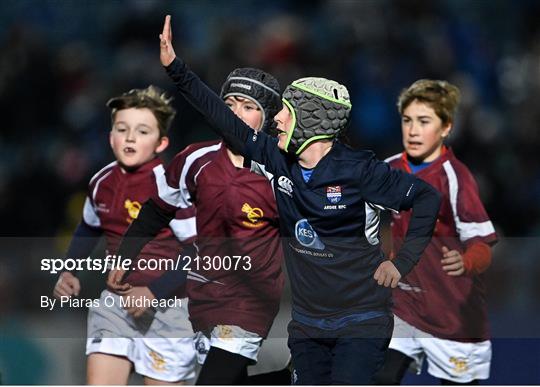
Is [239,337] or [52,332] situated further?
[52,332]

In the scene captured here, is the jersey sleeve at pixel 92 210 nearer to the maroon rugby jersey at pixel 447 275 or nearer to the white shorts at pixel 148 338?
the white shorts at pixel 148 338

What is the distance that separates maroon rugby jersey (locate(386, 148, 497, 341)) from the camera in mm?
5934

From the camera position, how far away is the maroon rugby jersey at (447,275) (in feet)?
19.5

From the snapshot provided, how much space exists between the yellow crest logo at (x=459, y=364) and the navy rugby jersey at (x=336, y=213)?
1.24 metres

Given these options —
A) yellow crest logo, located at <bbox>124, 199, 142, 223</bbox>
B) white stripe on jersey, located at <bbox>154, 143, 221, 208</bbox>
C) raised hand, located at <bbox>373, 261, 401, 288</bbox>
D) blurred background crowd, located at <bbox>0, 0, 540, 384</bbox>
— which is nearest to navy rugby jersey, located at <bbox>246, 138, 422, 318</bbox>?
raised hand, located at <bbox>373, 261, 401, 288</bbox>

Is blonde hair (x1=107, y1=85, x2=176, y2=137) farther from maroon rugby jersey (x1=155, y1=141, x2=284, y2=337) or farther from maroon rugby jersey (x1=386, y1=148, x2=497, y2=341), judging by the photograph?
maroon rugby jersey (x1=386, y1=148, x2=497, y2=341)

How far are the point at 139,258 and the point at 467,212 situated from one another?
165 centimetres

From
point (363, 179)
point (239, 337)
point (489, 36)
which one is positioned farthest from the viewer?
point (489, 36)

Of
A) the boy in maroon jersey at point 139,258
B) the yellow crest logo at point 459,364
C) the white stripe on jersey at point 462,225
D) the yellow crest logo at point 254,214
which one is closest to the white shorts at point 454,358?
the yellow crest logo at point 459,364

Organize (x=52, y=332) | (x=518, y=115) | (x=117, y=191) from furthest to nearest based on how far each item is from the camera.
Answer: (x=518, y=115), (x=52, y=332), (x=117, y=191)

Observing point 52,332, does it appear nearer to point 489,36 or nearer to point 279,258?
point 279,258

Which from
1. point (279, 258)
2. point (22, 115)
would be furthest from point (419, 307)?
point (22, 115)

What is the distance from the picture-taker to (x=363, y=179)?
4.92m

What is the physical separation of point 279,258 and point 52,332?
2182 mm
